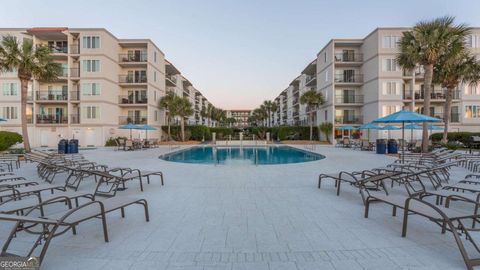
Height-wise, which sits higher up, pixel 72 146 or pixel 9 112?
pixel 9 112

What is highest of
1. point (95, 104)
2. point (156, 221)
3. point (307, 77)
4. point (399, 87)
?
point (307, 77)

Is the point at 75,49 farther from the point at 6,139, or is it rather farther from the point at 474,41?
the point at 474,41

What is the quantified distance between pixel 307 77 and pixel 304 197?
1614 inches

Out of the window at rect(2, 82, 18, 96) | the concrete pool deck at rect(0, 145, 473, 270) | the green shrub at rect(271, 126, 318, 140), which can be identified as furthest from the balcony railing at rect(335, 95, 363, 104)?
the window at rect(2, 82, 18, 96)

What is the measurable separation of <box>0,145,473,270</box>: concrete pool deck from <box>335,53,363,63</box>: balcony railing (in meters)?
30.6

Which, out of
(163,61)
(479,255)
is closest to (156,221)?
(479,255)

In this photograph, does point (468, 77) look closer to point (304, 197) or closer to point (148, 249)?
point (304, 197)

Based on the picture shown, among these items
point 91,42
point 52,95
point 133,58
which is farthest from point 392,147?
point 52,95

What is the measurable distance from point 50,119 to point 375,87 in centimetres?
3982

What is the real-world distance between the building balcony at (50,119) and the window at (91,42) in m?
9.19

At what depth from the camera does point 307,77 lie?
1748 inches

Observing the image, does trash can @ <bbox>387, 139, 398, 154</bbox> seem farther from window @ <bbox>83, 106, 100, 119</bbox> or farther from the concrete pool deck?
window @ <bbox>83, 106, 100, 119</bbox>

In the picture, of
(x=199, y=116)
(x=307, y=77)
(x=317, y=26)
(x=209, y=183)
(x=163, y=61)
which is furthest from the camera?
(x=199, y=116)

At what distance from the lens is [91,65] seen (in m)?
29.1
